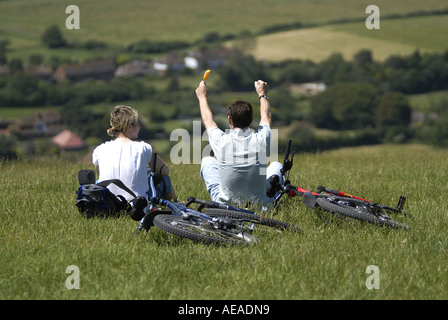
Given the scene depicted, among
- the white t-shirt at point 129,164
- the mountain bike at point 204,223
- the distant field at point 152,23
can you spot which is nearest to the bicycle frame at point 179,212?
the mountain bike at point 204,223

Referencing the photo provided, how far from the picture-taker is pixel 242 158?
24.1ft

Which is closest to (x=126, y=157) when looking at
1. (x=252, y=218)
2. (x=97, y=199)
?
(x=97, y=199)

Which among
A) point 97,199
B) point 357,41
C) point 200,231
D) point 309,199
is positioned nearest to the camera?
point 200,231

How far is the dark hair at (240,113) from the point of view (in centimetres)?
722

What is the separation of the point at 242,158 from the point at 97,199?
1861mm

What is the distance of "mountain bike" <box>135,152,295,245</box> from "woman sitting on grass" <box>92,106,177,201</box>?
28.2 inches

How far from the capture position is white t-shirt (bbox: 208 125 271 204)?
7285mm

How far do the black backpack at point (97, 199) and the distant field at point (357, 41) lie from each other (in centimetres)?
12875

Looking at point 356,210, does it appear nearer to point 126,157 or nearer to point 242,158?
point 242,158

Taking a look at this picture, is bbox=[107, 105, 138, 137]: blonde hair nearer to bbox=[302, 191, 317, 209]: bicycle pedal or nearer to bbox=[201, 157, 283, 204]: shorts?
bbox=[201, 157, 283, 204]: shorts

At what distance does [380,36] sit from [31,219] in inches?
5885

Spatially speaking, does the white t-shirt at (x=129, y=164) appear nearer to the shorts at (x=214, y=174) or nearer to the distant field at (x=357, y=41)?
the shorts at (x=214, y=174)

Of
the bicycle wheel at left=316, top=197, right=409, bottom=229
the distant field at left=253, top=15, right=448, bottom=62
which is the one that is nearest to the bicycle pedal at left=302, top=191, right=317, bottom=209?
the bicycle wheel at left=316, top=197, right=409, bottom=229

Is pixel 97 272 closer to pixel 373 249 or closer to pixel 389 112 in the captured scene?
pixel 373 249
